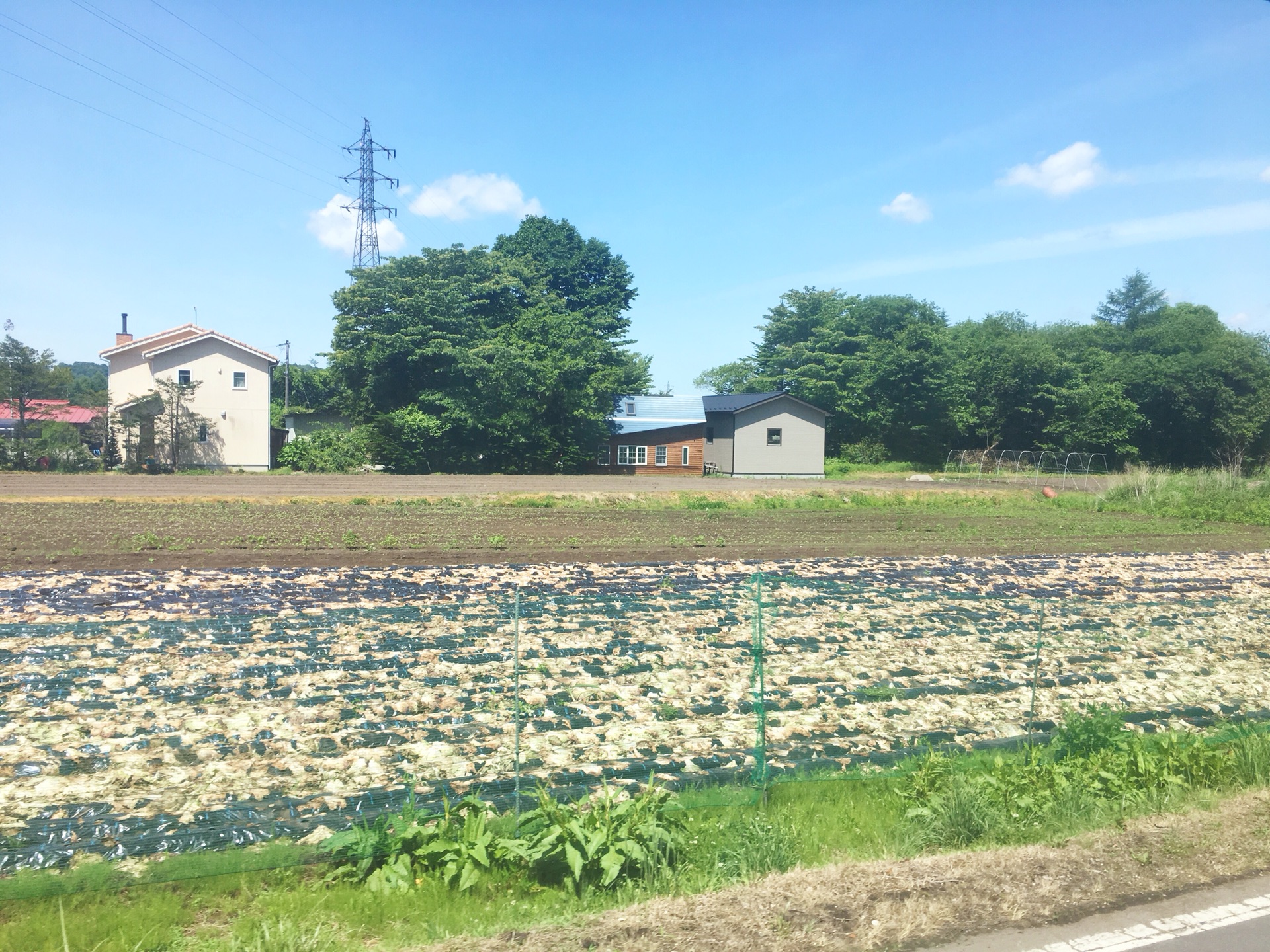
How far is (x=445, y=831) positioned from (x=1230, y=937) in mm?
3608

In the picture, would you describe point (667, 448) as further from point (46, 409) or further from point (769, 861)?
point (769, 861)

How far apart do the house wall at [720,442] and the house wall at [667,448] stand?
1057 millimetres

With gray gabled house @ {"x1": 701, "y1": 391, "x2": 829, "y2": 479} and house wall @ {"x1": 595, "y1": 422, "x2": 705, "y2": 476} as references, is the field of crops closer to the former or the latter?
house wall @ {"x1": 595, "y1": 422, "x2": 705, "y2": 476}

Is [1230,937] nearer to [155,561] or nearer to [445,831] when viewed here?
[445,831]

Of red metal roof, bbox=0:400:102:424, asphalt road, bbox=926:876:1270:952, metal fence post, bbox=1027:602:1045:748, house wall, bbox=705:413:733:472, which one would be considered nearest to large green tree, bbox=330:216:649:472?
house wall, bbox=705:413:733:472

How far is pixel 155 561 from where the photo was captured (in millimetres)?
13594

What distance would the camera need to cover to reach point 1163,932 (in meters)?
3.69

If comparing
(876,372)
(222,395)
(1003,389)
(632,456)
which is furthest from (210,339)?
(1003,389)

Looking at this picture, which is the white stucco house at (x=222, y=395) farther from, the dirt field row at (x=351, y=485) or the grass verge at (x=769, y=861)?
the grass verge at (x=769, y=861)

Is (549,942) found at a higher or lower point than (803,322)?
lower

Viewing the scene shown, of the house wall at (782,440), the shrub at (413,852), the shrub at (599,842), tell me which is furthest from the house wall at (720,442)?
the shrub at (413,852)

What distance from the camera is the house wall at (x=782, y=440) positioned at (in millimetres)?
45062

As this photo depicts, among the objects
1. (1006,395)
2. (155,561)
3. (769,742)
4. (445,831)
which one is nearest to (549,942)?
(445,831)

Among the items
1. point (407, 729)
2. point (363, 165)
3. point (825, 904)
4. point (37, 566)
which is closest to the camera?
point (825, 904)
